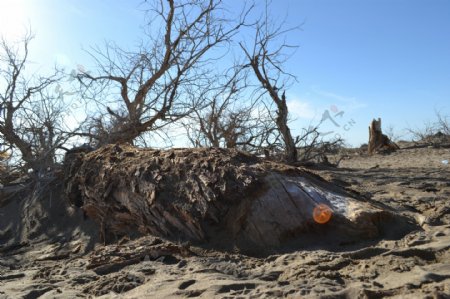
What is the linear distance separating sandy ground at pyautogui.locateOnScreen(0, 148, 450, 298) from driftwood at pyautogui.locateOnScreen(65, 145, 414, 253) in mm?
192

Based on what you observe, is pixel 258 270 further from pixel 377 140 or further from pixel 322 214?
pixel 377 140

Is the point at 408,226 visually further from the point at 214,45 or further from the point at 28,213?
the point at 214,45

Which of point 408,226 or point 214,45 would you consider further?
point 214,45

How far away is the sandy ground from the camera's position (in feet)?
6.95

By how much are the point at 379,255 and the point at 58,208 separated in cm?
389

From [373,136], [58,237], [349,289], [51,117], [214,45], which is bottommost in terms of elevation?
[349,289]

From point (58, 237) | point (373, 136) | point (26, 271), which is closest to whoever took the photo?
point (26, 271)

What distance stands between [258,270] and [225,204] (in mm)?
844

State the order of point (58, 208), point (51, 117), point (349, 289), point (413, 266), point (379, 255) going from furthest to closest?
point (51, 117) < point (58, 208) < point (379, 255) < point (413, 266) < point (349, 289)

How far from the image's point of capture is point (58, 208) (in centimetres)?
507

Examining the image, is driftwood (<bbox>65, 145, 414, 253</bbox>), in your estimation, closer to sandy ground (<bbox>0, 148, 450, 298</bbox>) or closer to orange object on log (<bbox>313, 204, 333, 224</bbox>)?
orange object on log (<bbox>313, 204, 333, 224</bbox>)

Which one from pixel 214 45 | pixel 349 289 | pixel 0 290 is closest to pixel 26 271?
pixel 0 290

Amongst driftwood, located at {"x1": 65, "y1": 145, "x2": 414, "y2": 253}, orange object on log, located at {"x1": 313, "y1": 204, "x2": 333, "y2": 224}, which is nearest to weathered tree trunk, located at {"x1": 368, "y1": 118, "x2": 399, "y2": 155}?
driftwood, located at {"x1": 65, "y1": 145, "x2": 414, "y2": 253}

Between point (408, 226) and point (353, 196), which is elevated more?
point (353, 196)
